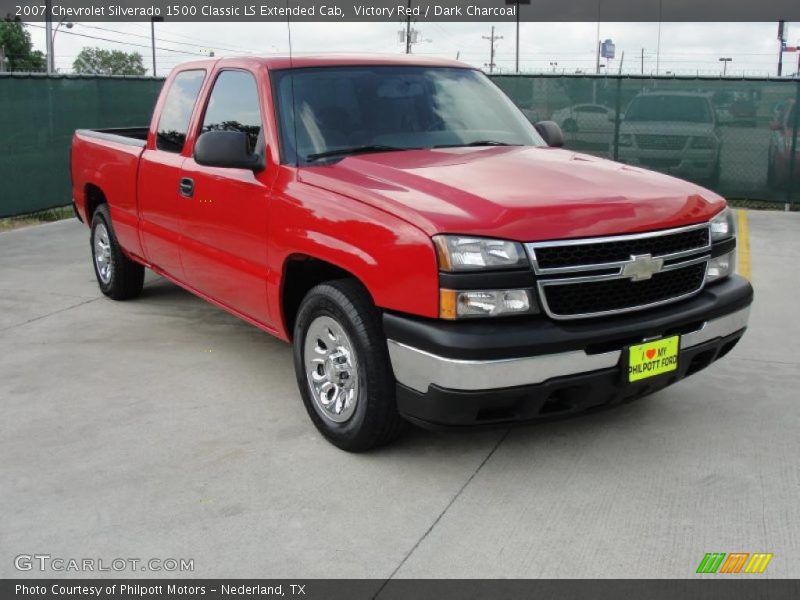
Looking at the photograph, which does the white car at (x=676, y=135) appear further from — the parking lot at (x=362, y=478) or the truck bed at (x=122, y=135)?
the truck bed at (x=122, y=135)

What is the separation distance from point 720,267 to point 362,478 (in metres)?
2.06

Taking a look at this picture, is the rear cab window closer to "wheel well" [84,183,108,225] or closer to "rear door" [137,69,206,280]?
"rear door" [137,69,206,280]

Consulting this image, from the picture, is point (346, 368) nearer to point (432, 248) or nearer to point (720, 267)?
point (432, 248)

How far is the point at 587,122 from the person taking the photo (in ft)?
45.2

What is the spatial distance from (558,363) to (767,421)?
1692 millimetres

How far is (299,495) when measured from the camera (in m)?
3.70

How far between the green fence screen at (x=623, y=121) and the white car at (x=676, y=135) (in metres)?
0.02

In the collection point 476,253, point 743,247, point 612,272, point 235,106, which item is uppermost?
point 235,106

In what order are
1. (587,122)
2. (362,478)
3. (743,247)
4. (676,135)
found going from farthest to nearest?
(587,122)
(676,135)
(743,247)
(362,478)

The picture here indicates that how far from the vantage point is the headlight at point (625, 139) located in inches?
527

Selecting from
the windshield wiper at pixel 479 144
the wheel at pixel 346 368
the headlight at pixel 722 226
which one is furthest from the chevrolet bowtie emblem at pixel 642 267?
the windshield wiper at pixel 479 144

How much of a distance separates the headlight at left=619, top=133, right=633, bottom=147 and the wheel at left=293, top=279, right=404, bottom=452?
1032 centimetres

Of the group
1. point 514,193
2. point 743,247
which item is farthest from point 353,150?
point 743,247
